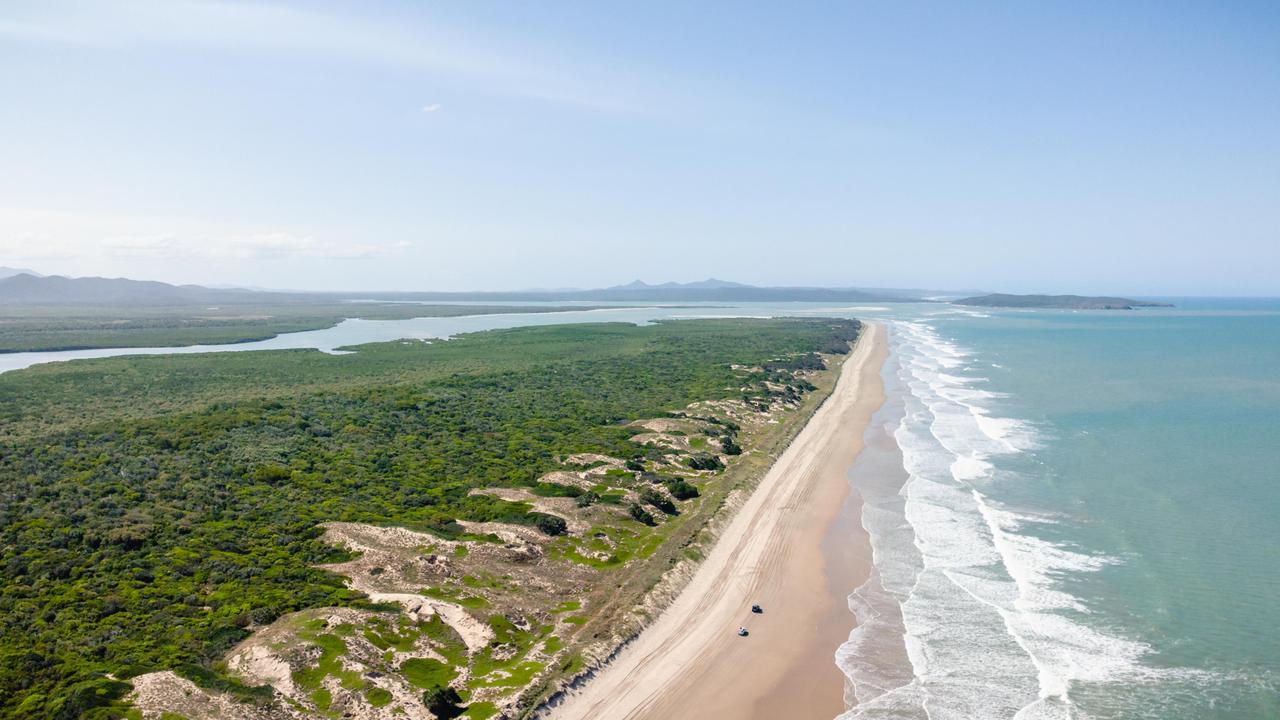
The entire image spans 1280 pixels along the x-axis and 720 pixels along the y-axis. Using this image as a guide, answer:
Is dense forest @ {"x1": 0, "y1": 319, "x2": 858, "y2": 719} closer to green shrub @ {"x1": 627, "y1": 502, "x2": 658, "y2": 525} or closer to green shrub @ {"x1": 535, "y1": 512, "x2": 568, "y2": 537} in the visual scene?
green shrub @ {"x1": 535, "y1": 512, "x2": 568, "y2": 537}

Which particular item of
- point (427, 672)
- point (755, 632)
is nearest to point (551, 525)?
point (755, 632)

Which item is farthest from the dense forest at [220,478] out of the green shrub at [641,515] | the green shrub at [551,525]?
the green shrub at [641,515]

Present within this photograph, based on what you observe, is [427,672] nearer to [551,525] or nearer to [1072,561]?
[551,525]

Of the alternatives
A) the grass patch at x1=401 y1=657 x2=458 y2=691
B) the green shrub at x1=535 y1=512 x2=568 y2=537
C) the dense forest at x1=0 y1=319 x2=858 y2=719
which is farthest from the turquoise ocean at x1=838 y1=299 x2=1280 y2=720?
the dense forest at x1=0 y1=319 x2=858 y2=719

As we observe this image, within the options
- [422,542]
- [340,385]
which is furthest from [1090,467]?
[340,385]

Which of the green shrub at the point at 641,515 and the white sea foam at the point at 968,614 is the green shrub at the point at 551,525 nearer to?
the green shrub at the point at 641,515
